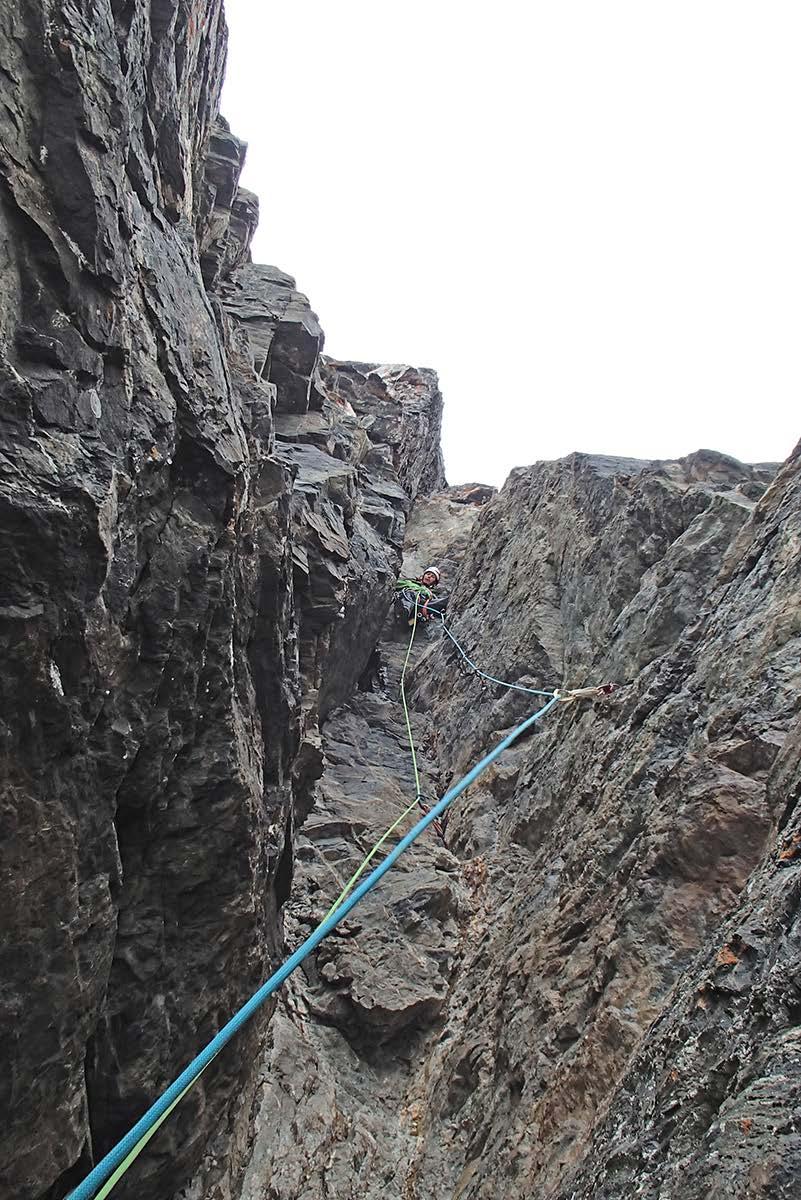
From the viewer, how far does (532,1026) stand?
17.1 ft

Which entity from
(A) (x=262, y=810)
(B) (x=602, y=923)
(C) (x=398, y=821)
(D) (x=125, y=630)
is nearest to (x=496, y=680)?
(C) (x=398, y=821)

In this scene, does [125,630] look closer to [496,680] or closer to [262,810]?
[262,810]

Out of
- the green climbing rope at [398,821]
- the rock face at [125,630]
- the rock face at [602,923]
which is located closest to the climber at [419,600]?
the green climbing rope at [398,821]

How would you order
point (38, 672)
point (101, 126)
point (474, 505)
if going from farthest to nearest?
point (474, 505)
point (101, 126)
point (38, 672)

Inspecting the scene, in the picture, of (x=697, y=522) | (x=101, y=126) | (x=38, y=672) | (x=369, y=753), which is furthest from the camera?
(x=369, y=753)

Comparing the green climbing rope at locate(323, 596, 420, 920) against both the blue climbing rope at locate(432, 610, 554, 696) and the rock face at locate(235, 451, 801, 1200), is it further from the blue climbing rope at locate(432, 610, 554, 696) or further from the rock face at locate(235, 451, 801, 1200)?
the blue climbing rope at locate(432, 610, 554, 696)

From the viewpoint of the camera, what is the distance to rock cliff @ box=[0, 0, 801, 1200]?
288 cm

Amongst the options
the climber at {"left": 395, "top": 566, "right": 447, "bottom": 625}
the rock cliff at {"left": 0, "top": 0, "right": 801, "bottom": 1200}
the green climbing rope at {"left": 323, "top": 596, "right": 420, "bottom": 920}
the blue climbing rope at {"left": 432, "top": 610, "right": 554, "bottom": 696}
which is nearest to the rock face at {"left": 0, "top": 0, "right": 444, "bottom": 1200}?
the rock cliff at {"left": 0, "top": 0, "right": 801, "bottom": 1200}

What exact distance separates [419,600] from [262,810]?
40.8 feet

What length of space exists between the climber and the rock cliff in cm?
794

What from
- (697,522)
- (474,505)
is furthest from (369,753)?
(474,505)

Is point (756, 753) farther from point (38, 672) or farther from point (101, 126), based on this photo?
point (101, 126)

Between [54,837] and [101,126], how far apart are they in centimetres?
331

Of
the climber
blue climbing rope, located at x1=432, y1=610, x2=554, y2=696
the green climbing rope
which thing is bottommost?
the green climbing rope
